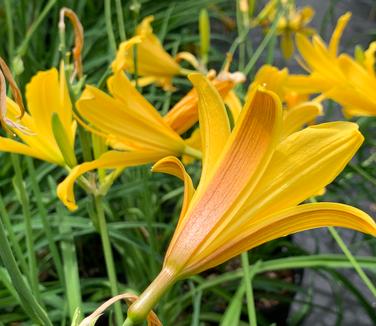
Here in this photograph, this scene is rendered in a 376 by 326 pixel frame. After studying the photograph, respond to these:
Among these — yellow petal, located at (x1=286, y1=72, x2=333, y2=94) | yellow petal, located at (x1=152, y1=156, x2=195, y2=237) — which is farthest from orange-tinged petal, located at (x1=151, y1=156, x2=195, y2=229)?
yellow petal, located at (x1=286, y1=72, x2=333, y2=94)

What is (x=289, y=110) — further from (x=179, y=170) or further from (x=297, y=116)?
(x=179, y=170)

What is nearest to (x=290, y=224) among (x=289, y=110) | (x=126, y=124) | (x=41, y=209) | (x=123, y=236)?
(x=126, y=124)

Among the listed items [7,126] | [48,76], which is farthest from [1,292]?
[7,126]

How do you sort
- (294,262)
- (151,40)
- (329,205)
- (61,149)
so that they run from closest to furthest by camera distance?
(329,205) → (61,149) → (294,262) → (151,40)

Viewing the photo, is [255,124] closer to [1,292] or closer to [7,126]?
[7,126]

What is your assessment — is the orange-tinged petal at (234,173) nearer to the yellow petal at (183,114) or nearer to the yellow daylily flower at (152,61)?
the yellow petal at (183,114)

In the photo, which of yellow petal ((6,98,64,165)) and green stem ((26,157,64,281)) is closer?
yellow petal ((6,98,64,165))

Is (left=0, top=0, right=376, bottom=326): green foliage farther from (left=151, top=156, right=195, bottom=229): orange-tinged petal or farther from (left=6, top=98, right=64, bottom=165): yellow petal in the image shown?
(left=151, top=156, right=195, bottom=229): orange-tinged petal

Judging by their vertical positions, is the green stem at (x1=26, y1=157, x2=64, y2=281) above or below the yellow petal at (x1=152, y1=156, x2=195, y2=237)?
below
